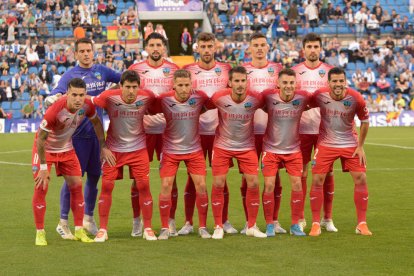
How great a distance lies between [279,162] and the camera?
11.7m

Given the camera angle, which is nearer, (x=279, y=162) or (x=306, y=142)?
(x=279, y=162)

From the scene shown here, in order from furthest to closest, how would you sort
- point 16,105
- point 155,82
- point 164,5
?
point 164,5 → point 16,105 → point 155,82

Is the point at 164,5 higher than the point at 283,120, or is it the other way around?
the point at 283,120

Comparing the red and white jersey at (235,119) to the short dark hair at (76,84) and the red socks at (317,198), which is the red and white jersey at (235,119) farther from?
the short dark hair at (76,84)

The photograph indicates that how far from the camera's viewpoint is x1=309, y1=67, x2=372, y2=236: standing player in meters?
11.6

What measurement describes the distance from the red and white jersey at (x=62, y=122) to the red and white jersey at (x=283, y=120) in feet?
6.83

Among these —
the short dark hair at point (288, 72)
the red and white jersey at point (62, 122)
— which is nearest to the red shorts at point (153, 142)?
the red and white jersey at point (62, 122)

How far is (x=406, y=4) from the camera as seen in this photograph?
45.3m

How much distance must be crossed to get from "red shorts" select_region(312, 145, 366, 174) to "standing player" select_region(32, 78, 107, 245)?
2.57 meters

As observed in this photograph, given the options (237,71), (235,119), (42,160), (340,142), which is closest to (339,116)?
(340,142)

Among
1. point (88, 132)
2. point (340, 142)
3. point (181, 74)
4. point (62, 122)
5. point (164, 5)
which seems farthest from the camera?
point (164, 5)

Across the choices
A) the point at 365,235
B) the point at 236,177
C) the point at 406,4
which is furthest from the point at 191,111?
the point at 406,4

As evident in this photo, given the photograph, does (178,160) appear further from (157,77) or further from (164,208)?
(157,77)

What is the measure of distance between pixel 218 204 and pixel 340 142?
65.3 inches
